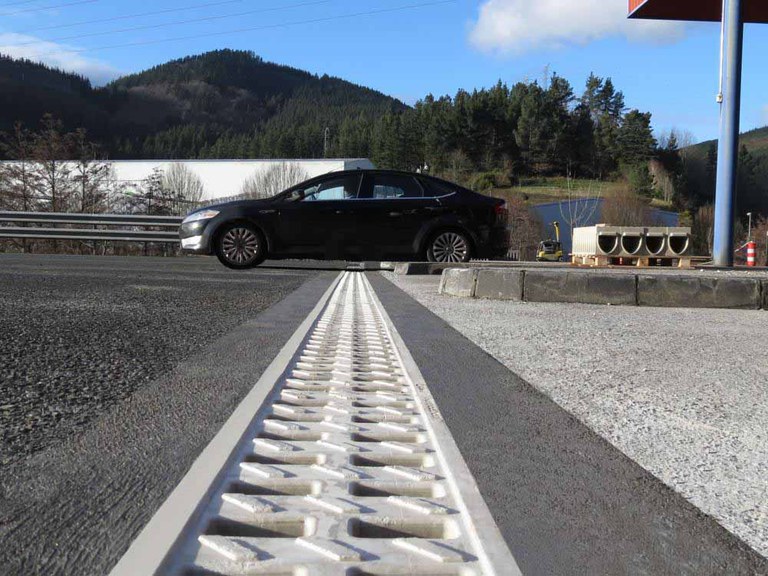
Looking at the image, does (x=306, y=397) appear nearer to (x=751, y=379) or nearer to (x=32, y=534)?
(x=32, y=534)

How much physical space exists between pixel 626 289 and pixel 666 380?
370 cm

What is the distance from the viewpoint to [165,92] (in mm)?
148500

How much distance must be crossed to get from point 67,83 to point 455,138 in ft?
242

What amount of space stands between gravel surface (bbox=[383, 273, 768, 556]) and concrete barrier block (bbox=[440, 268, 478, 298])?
0.60m

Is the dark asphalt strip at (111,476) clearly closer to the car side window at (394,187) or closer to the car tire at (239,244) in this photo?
the car tire at (239,244)

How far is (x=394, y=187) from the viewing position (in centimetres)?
1073

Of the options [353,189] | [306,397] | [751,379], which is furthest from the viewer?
[353,189]

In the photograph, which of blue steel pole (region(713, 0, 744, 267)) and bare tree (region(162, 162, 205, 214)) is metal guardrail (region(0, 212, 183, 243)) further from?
bare tree (region(162, 162, 205, 214))

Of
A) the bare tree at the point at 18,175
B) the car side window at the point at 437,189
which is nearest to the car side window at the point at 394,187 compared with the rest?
the car side window at the point at 437,189

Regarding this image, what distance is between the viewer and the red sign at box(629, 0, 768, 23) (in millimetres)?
15359

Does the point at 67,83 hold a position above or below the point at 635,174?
above

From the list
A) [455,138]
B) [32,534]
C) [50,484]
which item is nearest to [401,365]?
[50,484]

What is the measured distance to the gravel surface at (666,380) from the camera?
231cm

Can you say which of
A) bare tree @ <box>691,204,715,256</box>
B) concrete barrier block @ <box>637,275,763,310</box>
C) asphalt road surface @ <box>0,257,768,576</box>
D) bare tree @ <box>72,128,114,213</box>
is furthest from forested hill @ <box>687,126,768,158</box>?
asphalt road surface @ <box>0,257,768,576</box>
